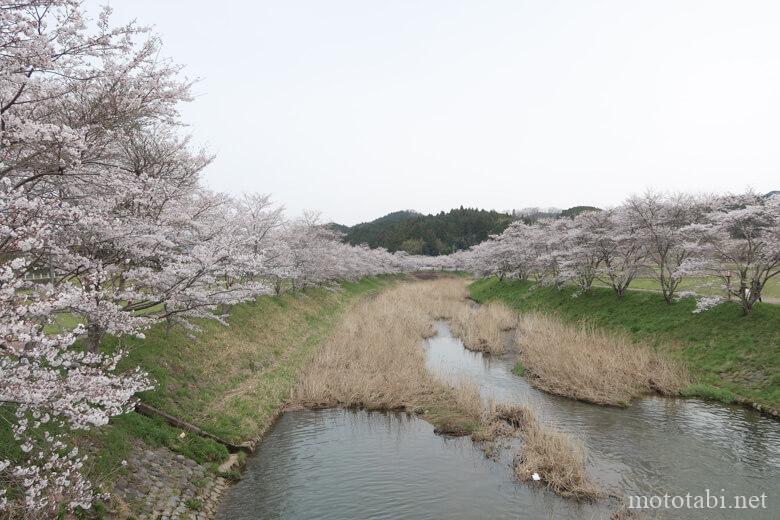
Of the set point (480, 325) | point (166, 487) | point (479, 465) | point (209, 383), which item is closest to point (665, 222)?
point (480, 325)

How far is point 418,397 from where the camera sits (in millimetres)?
19000

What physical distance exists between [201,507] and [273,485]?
7.25ft

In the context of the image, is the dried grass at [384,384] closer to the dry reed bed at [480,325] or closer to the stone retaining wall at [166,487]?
the dry reed bed at [480,325]

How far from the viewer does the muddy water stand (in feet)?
37.0

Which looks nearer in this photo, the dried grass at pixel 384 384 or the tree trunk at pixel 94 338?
the tree trunk at pixel 94 338

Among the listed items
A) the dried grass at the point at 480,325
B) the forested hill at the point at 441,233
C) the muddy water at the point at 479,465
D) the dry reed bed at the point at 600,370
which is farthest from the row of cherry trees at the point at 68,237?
the forested hill at the point at 441,233

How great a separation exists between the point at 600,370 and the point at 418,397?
347 inches

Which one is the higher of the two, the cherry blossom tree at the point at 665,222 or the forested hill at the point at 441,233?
the forested hill at the point at 441,233

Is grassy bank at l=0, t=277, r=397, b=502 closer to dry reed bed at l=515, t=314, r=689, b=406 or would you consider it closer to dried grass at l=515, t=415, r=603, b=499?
dried grass at l=515, t=415, r=603, b=499

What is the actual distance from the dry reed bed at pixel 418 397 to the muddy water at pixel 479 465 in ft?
2.04

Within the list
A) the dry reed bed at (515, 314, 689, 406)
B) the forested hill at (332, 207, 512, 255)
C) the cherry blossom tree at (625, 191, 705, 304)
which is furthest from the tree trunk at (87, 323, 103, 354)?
the forested hill at (332, 207, 512, 255)

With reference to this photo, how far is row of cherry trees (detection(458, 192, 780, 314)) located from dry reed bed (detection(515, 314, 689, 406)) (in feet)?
14.8

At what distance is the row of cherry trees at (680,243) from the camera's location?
21828 mm

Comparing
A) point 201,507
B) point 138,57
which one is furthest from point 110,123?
point 201,507
